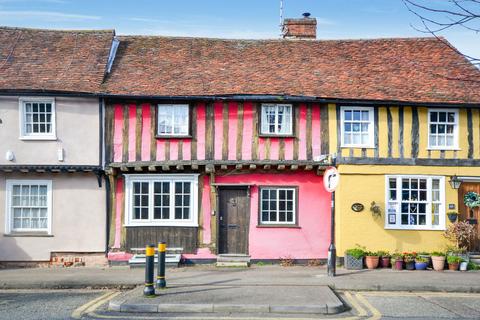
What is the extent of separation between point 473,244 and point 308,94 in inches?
255

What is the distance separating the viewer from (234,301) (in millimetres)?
10953

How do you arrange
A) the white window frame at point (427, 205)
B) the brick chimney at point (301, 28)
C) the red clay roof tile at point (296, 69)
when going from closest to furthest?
the white window frame at point (427, 205) → the red clay roof tile at point (296, 69) → the brick chimney at point (301, 28)

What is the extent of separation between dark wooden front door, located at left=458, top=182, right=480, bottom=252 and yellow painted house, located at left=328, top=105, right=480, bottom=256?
29 millimetres

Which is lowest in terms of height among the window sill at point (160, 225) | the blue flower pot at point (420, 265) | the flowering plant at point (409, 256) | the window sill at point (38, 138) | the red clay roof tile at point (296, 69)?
the blue flower pot at point (420, 265)

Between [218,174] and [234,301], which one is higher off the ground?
[218,174]

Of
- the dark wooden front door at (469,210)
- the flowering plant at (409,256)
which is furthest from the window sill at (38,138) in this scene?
the dark wooden front door at (469,210)

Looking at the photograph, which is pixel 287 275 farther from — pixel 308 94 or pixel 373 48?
pixel 373 48

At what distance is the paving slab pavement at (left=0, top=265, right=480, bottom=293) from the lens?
1328 cm

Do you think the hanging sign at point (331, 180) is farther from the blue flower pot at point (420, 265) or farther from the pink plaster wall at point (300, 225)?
the blue flower pot at point (420, 265)

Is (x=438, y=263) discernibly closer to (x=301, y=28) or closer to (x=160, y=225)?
(x=160, y=225)

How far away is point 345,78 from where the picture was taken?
731 inches

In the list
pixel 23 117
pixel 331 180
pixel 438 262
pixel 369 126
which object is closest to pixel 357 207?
pixel 369 126

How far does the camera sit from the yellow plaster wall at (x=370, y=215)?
17016 mm

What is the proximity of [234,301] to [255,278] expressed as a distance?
3.43 meters
